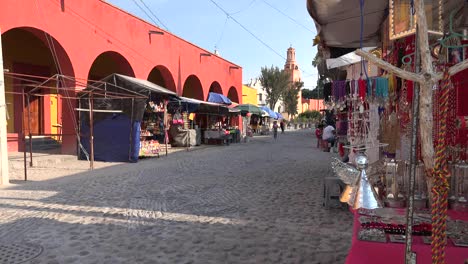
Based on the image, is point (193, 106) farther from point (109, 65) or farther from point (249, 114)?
point (249, 114)

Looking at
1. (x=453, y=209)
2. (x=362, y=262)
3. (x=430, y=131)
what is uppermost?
(x=430, y=131)

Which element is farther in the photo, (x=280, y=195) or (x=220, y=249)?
(x=280, y=195)

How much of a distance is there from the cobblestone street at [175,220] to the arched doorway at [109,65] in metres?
7.57

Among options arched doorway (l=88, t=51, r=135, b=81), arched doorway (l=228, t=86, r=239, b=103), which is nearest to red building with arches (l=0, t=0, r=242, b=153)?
arched doorway (l=88, t=51, r=135, b=81)

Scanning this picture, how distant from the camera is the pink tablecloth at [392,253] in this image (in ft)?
7.82

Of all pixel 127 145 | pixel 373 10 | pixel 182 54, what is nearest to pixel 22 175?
pixel 127 145

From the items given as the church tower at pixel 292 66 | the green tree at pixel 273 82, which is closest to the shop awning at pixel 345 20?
the green tree at pixel 273 82

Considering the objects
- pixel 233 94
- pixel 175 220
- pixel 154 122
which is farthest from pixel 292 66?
pixel 175 220

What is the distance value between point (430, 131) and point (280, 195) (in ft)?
15.9

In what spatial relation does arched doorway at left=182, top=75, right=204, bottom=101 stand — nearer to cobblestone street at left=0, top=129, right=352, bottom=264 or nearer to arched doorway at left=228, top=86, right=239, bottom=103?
arched doorway at left=228, top=86, right=239, bottom=103

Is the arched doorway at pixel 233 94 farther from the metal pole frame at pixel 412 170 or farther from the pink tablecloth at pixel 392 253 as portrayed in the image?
the metal pole frame at pixel 412 170

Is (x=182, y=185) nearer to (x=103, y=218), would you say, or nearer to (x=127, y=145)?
(x=103, y=218)

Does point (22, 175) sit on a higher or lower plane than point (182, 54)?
lower

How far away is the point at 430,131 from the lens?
2.43m
